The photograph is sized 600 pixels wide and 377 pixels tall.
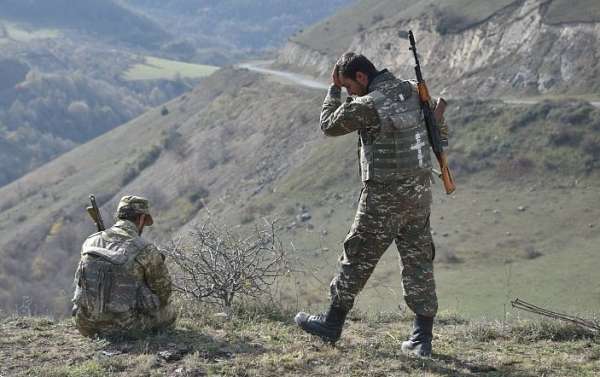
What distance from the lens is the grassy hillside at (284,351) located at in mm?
4383

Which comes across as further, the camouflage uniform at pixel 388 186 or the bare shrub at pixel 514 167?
the bare shrub at pixel 514 167

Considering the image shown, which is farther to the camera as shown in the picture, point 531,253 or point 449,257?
point 449,257

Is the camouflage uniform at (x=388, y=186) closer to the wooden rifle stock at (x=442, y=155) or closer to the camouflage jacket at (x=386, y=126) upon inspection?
the camouflage jacket at (x=386, y=126)

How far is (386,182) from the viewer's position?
4.45m

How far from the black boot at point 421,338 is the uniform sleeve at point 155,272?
5.67 ft

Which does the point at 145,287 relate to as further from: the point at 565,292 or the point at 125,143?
the point at 125,143

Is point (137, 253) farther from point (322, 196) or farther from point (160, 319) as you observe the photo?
point (322, 196)

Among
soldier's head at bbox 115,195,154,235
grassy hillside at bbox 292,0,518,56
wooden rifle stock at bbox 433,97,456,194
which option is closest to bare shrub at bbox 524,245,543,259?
wooden rifle stock at bbox 433,97,456,194

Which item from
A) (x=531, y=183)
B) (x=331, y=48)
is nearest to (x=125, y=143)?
(x=331, y=48)

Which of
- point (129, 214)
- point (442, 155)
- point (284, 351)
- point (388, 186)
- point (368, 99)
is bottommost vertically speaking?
point (284, 351)

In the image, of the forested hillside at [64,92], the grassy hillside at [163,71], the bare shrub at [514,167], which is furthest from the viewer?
the grassy hillside at [163,71]

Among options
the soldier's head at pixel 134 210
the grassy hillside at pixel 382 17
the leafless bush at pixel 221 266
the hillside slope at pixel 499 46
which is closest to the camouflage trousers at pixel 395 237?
the soldier's head at pixel 134 210

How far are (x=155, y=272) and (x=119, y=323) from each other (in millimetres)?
426

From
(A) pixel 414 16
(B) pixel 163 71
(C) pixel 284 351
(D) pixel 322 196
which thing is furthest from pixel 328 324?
(B) pixel 163 71
